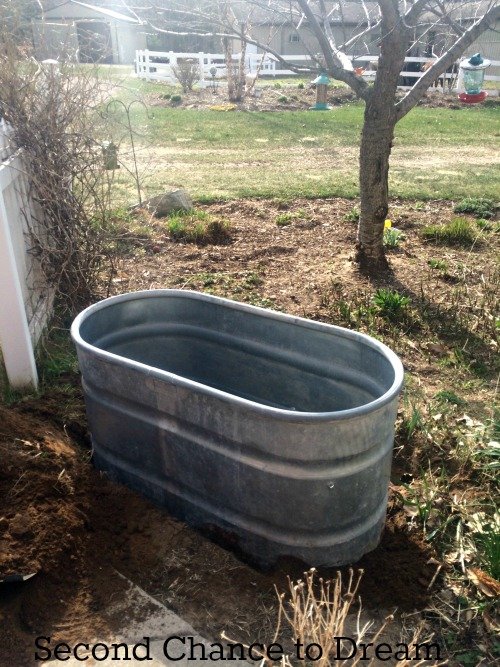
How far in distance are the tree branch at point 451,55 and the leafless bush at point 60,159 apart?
A: 2306mm

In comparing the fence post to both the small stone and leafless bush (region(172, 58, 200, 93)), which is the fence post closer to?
the small stone

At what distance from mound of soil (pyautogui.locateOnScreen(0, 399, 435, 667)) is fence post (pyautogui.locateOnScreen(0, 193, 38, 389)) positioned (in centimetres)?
90

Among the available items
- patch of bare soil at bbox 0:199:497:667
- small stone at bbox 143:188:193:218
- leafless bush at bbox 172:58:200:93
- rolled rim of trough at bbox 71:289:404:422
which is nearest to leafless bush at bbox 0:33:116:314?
patch of bare soil at bbox 0:199:497:667

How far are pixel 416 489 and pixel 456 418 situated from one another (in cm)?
67

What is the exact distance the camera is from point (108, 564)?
2584 mm

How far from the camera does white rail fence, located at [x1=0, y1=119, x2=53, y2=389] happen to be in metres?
3.60

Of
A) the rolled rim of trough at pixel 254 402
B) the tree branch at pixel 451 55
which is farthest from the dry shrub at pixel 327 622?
the tree branch at pixel 451 55

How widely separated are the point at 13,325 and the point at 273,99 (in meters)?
17.8

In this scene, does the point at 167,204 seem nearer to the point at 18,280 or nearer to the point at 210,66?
the point at 18,280

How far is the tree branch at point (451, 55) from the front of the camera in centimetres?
472

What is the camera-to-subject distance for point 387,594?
2.47 meters

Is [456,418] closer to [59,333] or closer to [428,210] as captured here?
[59,333]

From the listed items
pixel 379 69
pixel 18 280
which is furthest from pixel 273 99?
pixel 18 280

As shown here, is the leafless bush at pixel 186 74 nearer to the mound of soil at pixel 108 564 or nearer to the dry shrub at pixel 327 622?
the mound of soil at pixel 108 564
